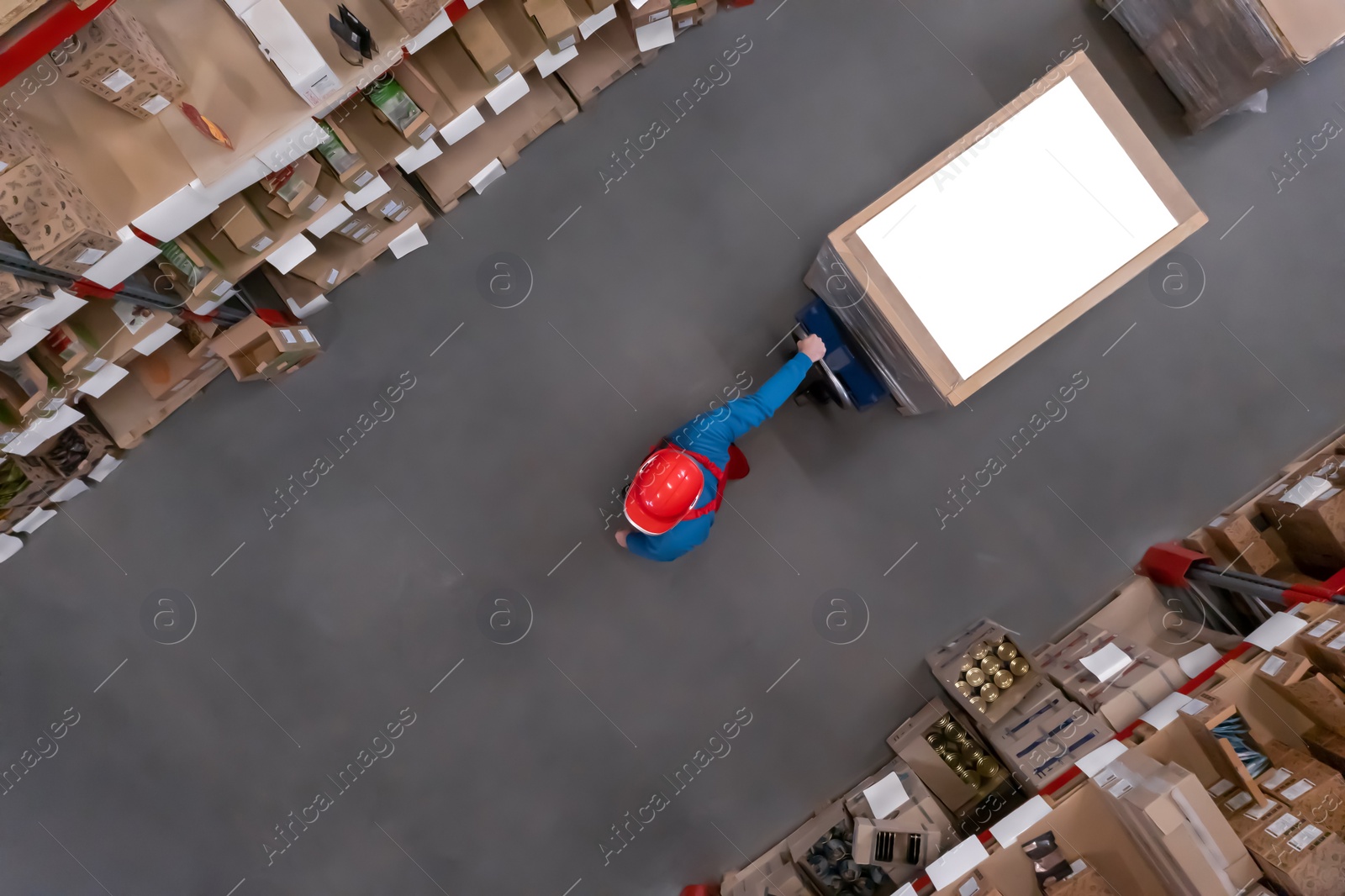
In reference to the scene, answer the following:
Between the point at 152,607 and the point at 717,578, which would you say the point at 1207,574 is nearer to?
the point at 717,578

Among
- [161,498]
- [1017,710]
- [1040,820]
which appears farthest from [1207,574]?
[161,498]

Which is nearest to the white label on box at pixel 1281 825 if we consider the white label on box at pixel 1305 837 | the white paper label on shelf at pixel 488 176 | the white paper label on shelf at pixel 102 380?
the white label on box at pixel 1305 837

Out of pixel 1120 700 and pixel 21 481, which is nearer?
pixel 1120 700

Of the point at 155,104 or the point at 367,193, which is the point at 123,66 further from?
the point at 367,193

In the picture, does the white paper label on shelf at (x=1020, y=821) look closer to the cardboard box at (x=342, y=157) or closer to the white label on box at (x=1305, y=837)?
the white label on box at (x=1305, y=837)

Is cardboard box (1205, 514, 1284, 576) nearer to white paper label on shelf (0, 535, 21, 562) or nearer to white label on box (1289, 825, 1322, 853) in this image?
white label on box (1289, 825, 1322, 853)

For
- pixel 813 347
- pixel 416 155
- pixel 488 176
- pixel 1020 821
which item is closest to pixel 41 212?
pixel 416 155
